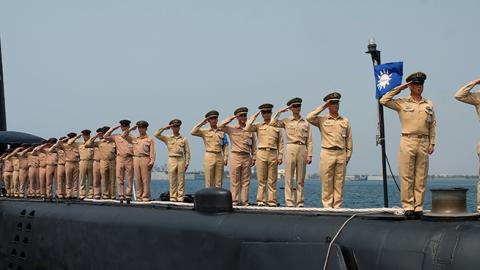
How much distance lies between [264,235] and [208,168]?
5.62 meters

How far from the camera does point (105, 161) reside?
650 inches

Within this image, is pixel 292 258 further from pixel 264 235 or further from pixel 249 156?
pixel 249 156

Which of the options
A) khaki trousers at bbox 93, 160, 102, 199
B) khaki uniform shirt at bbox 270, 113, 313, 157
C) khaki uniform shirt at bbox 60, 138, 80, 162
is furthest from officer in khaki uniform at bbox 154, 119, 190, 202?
khaki uniform shirt at bbox 60, 138, 80, 162

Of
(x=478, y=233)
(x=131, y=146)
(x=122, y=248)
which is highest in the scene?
(x=131, y=146)

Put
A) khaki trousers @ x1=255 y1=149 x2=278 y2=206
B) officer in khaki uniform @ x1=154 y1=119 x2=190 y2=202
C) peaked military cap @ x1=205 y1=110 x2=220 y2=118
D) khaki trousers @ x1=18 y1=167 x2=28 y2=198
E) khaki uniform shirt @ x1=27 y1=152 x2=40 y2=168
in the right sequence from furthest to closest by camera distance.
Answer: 1. khaki trousers @ x1=18 y1=167 x2=28 y2=198
2. khaki uniform shirt @ x1=27 y1=152 x2=40 y2=168
3. officer in khaki uniform @ x1=154 y1=119 x2=190 y2=202
4. peaked military cap @ x1=205 y1=110 x2=220 y2=118
5. khaki trousers @ x1=255 y1=149 x2=278 y2=206

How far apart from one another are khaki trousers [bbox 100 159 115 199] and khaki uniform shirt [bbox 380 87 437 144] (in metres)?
9.39

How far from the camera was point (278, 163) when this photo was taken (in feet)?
39.9

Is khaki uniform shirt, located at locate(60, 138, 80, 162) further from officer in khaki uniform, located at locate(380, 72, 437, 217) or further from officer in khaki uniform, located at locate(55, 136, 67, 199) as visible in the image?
officer in khaki uniform, located at locate(380, 72, 437, 217)

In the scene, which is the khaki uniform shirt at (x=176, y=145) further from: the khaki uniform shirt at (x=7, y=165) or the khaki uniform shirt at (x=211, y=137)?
the khaki uniform shirt at (x=7, y=165)

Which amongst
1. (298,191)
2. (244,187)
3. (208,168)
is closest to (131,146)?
(208,168)

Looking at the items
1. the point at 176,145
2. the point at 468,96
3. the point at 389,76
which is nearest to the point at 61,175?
the point at 176,145

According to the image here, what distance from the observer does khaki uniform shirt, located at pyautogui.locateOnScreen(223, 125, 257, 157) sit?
499 inches

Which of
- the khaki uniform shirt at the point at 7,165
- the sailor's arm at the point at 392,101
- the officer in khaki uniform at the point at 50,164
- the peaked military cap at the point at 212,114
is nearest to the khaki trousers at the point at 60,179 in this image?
the officer in khaki uniform at the point at 50,164

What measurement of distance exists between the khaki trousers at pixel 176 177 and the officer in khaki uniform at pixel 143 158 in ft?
2.23
